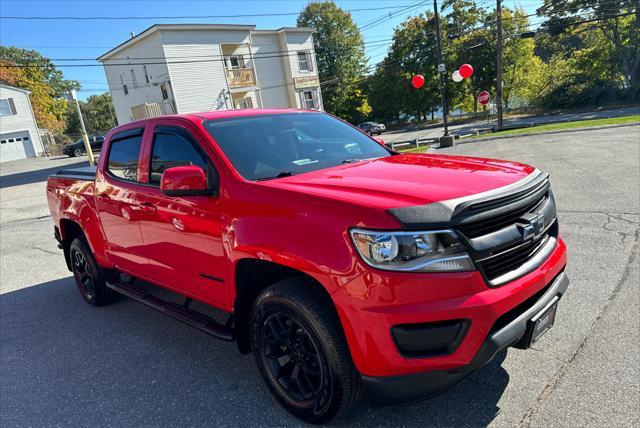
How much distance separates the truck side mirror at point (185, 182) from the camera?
8.93ft

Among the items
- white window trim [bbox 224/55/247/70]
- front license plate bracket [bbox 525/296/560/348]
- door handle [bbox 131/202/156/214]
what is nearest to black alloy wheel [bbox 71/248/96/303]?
door handle [bbox 131/202/156/214]

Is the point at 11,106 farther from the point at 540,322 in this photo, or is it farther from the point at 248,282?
the point at 540,322

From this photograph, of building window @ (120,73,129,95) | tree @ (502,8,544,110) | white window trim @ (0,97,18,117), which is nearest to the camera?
building window @ (120,73,129,95)

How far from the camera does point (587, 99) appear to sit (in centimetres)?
3584

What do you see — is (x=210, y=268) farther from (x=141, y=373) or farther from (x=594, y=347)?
(x=594, y=347)

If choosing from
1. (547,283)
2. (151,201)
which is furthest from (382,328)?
(151,201)

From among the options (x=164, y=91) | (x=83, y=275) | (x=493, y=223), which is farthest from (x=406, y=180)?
(x=164, y=91)

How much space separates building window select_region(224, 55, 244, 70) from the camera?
30.0m

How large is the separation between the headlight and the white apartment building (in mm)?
27004

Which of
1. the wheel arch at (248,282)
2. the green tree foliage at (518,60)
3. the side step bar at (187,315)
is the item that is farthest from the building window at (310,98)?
the wheel arch at (248,282)

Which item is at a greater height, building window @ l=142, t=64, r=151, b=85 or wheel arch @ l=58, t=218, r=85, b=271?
building window @ l=142, t=64, r=151, b=85

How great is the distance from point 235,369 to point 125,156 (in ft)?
7.26

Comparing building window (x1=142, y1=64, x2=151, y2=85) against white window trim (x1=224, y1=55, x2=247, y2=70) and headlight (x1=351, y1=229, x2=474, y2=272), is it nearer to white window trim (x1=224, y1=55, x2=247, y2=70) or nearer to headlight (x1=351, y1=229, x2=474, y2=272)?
white window trim (x1=224, y1=55, x2=247, y2=70)

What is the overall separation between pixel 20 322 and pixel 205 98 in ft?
84.5
